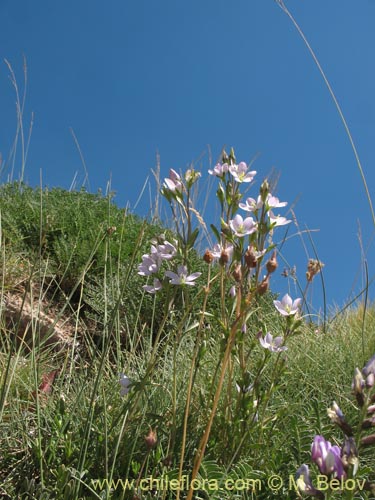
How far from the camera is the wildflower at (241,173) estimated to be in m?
1.51

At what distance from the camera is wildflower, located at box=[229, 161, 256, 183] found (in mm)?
1509

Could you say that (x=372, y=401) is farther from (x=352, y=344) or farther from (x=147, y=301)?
(x=147, y=301)

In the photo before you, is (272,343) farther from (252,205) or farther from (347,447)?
(347,447)

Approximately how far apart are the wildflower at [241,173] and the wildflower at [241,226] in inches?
6.1

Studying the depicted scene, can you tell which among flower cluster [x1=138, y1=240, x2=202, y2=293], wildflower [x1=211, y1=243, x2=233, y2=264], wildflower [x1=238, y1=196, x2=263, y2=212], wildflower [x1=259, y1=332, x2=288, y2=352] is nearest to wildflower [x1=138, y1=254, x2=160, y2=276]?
flower cluster [x1=138, y1=240, x2=202, y2=293]

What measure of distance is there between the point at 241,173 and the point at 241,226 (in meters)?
0.18

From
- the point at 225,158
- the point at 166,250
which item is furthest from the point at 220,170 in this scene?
the point at 166,250

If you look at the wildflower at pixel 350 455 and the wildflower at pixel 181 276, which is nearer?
the wildflower at pixel 350 455

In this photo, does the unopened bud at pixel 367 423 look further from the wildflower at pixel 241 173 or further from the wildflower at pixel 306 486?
the wildflower at pixel 241 173

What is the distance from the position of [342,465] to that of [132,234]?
11.9ft

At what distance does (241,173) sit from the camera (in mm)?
1519

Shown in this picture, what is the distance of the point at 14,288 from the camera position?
3.72 metres

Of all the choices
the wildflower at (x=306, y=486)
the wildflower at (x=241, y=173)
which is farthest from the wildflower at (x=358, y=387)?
the wildflower at (x=241, y=173)

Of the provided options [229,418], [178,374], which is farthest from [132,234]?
[229,418]
